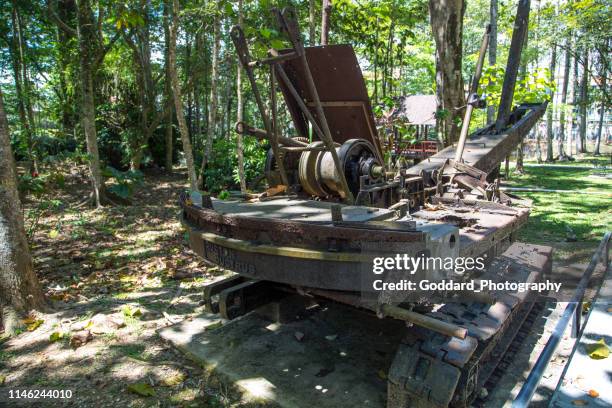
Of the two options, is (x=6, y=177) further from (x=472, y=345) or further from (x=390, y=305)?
(x=472, y=345)

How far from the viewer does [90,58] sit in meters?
9.66

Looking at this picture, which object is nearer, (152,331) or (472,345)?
(472,345)

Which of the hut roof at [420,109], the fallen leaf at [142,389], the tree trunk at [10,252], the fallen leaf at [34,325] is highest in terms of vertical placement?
the hut roof at [420,109]

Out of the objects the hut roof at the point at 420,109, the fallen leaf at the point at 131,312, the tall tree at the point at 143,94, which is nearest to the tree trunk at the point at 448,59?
the fallen leaf at the point at 131,312

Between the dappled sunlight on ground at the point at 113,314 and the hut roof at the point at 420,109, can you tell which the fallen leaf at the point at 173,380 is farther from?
the hut roof at the point at 420,109

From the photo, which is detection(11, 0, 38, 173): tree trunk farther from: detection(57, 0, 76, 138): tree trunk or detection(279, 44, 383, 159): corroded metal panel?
→ detection(279, 44, 383, 159): corroded metal panel

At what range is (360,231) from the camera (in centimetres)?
264

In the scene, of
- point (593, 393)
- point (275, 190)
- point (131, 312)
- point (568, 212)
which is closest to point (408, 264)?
point (593, 393)

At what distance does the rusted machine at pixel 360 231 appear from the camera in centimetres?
272

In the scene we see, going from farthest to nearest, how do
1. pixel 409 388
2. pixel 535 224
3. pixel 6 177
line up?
pixel 535 224, pixel 6 177, pixel 409 388

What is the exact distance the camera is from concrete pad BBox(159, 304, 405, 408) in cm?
330

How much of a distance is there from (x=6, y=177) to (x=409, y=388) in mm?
4065

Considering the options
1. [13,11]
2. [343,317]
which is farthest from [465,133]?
[13,11]

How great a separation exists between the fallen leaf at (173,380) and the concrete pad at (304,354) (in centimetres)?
22
